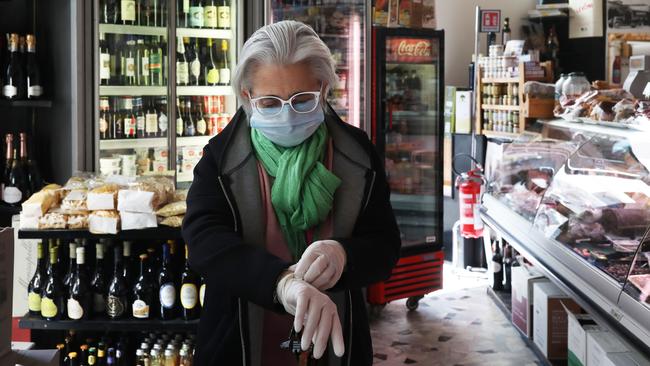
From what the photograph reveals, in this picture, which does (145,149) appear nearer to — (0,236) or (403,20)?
(403,20)

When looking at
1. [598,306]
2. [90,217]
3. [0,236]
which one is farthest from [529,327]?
[0,236]

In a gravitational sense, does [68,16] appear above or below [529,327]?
above

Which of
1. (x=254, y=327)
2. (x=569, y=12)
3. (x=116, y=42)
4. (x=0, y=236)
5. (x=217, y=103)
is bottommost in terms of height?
(x=254, y=327)

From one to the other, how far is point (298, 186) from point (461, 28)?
26.9 ft

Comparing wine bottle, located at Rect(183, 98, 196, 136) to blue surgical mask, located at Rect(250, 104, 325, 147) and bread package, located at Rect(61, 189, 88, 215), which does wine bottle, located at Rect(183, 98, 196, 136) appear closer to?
bread package, located at Rect(61, 189, 88, 215)

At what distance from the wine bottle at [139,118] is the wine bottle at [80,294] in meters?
1.97

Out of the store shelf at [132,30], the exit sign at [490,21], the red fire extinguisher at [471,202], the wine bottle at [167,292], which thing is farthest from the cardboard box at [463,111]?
the wine bottle at [167,292]

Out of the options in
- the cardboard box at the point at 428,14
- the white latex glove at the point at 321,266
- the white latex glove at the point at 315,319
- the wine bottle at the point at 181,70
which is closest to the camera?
the white latex glove at the point at 315,319

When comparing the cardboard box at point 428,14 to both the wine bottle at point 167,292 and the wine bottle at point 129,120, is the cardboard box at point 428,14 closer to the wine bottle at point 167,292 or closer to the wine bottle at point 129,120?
the wine bottle at point 129,120

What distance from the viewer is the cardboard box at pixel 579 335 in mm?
3713

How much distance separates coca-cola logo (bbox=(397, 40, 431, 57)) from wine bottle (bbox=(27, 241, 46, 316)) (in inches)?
130

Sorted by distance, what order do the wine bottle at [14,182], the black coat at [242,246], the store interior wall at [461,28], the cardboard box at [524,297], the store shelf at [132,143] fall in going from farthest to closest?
the store interior wall at [461,28], the store shelf at [132,143], the cardboard box at [524,297], the wine bottle at [14,182], the black coat at [242,246]

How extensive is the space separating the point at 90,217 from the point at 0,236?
153 cm

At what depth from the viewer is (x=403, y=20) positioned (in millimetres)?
6129
